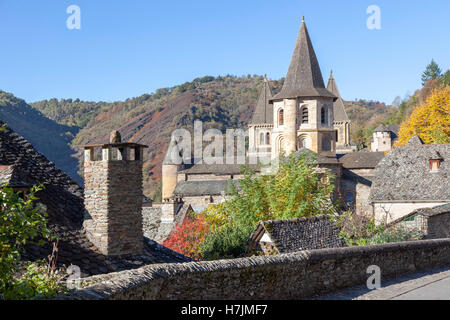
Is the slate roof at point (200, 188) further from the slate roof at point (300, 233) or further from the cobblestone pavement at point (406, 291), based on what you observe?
the cobblestone pavement at point (406, 291)

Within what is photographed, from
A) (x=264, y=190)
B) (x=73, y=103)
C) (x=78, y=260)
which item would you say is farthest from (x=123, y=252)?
(x=73, y=103)

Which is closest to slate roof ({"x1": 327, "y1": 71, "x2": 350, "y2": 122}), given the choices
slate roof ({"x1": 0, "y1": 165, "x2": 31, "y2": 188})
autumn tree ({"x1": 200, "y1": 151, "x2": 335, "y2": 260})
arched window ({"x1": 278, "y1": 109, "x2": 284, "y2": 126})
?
arched window ({"x1": 278, "y1": 109, "x2": 284, "y2": 126})

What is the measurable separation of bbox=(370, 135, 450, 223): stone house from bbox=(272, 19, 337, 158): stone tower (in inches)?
783

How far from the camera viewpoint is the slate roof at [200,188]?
188 ft

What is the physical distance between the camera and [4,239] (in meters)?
5.51

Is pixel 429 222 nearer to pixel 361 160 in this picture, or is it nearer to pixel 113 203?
pixel 113 203

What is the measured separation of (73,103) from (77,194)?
16862 cm

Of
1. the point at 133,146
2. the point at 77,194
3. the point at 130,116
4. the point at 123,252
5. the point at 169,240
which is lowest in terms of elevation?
the point at 169,240

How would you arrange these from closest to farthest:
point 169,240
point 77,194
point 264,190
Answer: point 77,194 → point 169,240 → point 264,190

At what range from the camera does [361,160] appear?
2232 inches

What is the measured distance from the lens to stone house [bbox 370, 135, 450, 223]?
2864 centimetres

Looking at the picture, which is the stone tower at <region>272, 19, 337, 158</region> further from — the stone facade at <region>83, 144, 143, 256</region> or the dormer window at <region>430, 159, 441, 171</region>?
the stone facade at <region>83, 144, 143, 256</region>

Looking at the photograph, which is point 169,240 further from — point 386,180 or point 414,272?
point 386,180

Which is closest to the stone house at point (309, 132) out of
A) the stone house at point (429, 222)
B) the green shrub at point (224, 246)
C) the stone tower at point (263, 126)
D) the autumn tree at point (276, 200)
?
the stone tower at point (263, 126)
